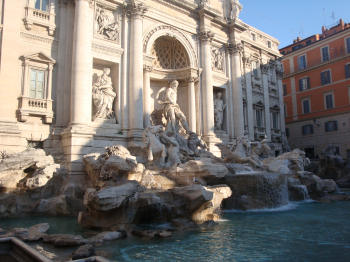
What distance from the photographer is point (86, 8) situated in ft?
43.2

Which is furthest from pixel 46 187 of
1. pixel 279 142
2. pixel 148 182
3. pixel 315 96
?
pixel 315 96

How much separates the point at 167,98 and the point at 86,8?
5393mm

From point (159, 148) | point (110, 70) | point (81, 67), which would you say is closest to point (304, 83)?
point (110, 70)

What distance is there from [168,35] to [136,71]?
3.50 metres

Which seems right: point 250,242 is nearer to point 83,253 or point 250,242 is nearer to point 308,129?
point 83,253

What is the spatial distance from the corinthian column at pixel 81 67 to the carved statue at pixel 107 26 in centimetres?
77

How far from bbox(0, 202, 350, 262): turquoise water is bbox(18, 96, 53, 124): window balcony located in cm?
452

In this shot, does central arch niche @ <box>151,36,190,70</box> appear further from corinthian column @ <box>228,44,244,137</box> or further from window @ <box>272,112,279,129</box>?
window @ <box>272,112,279,129</box>

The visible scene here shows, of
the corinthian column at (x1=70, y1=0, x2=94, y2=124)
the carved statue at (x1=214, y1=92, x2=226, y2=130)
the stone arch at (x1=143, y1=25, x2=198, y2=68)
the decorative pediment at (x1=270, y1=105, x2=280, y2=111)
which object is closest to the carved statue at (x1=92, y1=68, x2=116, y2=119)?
the corinthian column at (x1=70, y1=0, x2=94, y2=124)

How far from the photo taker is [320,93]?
2720cm

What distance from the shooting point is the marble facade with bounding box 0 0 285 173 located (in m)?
11.9

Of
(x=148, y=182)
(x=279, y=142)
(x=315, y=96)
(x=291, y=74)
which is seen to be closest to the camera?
(x=148, y=182)

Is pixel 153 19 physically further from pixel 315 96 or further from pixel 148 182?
pixel 315 96

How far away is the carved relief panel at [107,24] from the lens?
551 inches
